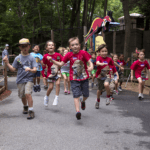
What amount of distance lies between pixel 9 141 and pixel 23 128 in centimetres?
74

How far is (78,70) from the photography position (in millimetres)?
5242

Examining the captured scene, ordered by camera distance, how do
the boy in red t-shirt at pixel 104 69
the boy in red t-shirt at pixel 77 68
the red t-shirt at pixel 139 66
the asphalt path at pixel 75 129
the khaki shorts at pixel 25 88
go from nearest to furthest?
the asphalt path at pixel 75 129 → the boy in red t-shirt at pixel 77 68 → the khaki shorts at pixel 25 88 → the boy in red t-shirt at pixel 104 69 → the red t-shirt at pixel 139 66

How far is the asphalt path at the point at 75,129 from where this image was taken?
3741mm

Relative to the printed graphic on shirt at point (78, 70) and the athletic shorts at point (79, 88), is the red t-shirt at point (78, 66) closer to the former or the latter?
the printed graphic on shirt at point (78, 70)

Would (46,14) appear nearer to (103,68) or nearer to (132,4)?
(132,4)

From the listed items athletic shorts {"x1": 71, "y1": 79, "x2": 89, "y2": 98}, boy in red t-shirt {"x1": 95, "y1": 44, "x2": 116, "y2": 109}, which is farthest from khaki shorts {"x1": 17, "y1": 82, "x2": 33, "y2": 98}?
boy in red t-shirt {"x1": 95, "y1": 44, "x2": 116, "y2": 109}

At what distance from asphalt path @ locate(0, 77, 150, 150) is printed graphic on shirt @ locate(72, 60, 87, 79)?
3.32 feet

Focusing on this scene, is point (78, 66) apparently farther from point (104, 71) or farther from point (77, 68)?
point (104, 71)

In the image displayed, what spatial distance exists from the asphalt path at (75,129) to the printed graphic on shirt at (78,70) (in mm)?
1013

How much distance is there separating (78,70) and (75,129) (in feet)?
4.47

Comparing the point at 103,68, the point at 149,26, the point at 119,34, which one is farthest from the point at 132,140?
the point at 149,26

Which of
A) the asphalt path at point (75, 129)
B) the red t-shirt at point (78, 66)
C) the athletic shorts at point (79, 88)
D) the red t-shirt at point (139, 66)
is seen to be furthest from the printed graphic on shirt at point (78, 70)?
the red t-shirt at point (139, 66)

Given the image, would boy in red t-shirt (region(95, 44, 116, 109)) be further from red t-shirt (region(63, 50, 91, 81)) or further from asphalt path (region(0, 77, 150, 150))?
red t-shirt (region(63, 50, 91, 81))

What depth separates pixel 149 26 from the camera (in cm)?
3083
